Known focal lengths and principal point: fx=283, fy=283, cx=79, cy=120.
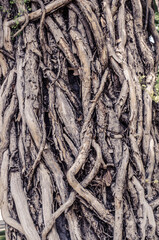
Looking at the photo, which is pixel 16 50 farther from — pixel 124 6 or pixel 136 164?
pixel 136 164

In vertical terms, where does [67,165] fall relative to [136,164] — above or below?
above

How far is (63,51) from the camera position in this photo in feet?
6.40

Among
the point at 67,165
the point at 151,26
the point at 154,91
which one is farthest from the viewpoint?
the point at 151,26

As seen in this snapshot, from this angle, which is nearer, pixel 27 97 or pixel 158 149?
pixel 27 97

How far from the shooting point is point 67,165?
176cm

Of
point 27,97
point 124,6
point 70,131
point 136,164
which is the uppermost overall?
point 124,6

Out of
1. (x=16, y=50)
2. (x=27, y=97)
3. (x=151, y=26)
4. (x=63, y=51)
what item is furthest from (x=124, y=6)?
(x=27, y=97)

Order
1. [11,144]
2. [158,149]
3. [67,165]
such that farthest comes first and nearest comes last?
[158,149] < [11,144] < [67,165]

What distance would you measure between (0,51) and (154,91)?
3.90ft

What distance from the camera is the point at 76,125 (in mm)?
1830

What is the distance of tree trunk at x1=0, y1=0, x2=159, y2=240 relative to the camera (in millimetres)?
1702

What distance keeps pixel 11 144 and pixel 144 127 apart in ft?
3.04

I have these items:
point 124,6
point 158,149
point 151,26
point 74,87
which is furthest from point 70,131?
point 151,26

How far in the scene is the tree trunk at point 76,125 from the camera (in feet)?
5.58
